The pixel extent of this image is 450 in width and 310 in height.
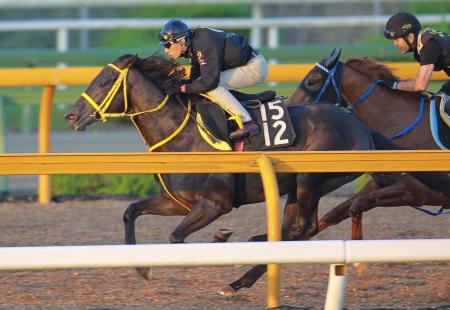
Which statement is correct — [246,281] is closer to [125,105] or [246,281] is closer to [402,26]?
[125,105]

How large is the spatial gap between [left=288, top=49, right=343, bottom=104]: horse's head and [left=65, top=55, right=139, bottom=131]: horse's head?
1.37 metres

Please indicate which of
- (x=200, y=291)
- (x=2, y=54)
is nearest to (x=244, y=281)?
(x=200, y=291)

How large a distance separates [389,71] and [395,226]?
1.36m

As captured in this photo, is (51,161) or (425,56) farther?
(425,56)

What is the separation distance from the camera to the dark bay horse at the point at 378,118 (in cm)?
688

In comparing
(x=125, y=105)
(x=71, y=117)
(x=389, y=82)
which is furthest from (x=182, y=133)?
(x=389, y=82)

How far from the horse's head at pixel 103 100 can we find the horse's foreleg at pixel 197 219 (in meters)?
0.81

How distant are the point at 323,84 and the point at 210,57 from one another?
1.16 metres

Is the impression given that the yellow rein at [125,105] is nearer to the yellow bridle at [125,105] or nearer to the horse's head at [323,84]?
the yellow bridle at [125,105]

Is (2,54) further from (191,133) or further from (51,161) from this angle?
(51,161)

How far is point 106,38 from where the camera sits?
15.7 metres

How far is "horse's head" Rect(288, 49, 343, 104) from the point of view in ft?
23.7

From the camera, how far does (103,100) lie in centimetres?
640

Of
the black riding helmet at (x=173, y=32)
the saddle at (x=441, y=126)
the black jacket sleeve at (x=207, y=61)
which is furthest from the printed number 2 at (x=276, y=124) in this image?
the saddle at (x=441, y=126)
